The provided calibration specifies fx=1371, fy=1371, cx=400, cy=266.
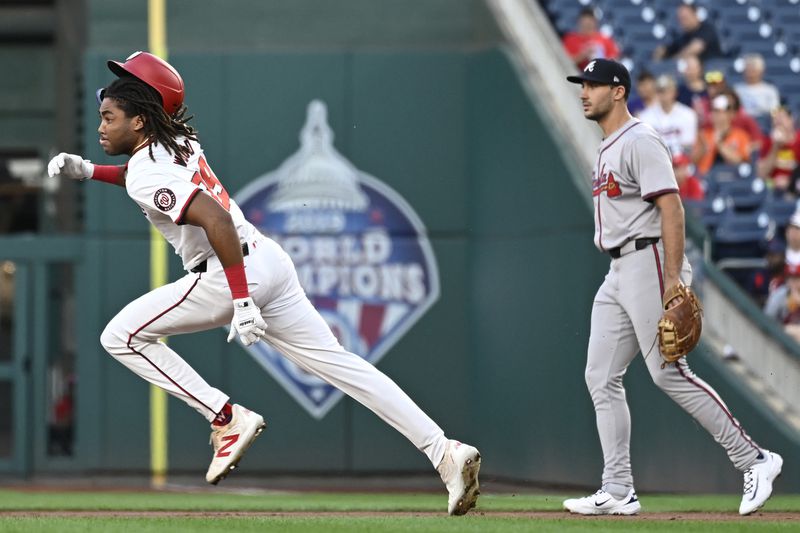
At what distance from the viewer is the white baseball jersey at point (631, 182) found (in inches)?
245

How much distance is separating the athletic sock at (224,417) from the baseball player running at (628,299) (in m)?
1.68

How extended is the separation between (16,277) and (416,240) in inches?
148

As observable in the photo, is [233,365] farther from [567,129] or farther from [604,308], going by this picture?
[604,308]

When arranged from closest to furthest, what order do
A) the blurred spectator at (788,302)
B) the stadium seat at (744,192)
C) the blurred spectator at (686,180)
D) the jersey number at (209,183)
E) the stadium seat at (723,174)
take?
the jersey number at (209,183)
the blurred spectator at (788,302)
the blurred spectator at (686,180)
the stadium seat at (744,192)
the stadium seat at (723,174)

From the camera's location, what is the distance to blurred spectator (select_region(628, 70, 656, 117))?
460 inches

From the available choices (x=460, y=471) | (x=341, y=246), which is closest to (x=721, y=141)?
(x=341, y=246)

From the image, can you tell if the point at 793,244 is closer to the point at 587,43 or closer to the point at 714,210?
the point at 714,210

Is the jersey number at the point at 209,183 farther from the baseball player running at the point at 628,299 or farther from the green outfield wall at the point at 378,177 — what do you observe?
the green outfield wall at the point at 378,177

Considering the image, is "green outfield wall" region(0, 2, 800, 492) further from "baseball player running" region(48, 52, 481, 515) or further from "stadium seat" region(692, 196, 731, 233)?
"baseball player running" region(48, 52, 481, 515)

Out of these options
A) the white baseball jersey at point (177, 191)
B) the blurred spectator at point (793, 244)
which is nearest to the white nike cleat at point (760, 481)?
the white baseball jersey at point (177, 191)

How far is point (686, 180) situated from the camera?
11.4 metres

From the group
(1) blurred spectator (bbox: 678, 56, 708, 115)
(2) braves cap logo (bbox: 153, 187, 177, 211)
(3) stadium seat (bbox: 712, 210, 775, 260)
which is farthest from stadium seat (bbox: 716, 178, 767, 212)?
(2) braves cap logo (bbox: 153, 187, 177, 211)

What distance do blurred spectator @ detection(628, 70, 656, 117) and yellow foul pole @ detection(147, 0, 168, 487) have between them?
165 inches

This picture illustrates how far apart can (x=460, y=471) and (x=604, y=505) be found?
0.91 meters
